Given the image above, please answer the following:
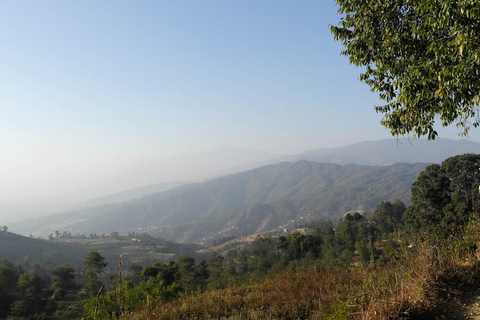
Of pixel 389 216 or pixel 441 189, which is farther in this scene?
pixel 389 216

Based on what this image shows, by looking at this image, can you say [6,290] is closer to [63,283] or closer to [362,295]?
[63,283]

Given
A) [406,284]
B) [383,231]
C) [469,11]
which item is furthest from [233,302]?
[383,231]

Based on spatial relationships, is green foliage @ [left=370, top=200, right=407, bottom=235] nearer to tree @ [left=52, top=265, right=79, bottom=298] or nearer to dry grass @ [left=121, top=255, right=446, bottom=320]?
dry grass @ [left=121, top=255, right=446, bottom=320]

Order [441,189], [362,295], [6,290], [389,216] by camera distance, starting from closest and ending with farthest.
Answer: [362,295] → [441,189] → [6,290] → [389,216]

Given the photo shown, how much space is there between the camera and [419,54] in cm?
509

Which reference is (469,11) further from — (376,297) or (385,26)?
(376,297)

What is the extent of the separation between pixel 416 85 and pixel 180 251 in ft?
419

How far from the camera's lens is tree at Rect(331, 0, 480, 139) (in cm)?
389

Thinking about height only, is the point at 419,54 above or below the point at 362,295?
above

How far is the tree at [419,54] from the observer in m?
3.89

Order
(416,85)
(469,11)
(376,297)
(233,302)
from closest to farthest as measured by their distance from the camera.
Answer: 1. (469,11)
2. (376,297)
3. (416,85)
4. (233,302)

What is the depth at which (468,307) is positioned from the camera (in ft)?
12.6

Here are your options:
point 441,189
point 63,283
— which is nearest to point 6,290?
point 63,283

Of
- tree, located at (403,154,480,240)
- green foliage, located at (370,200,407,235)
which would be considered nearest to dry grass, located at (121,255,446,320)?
tree, located at (403,154,480,240)
